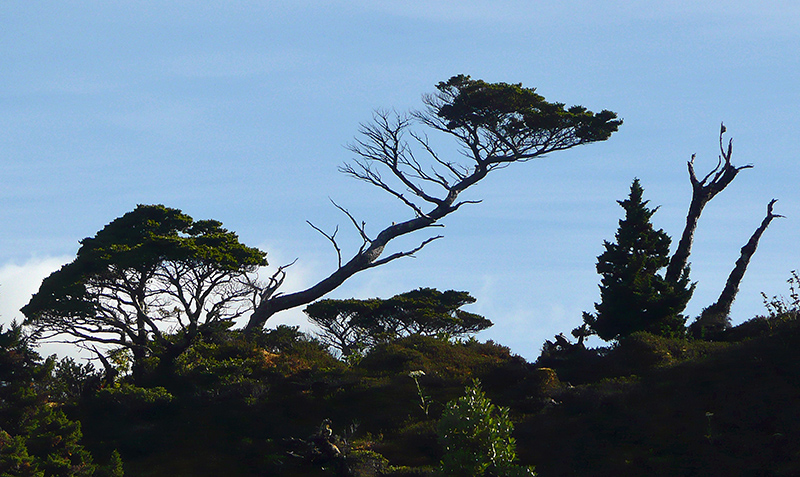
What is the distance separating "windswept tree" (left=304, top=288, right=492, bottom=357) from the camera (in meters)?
41.1

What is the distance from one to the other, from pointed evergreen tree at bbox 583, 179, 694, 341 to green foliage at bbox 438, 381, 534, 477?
14.3 meters

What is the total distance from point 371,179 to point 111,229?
12.0 metres

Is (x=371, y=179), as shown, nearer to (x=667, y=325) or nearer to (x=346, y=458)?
(x=667, y=325)

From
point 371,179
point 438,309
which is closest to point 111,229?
point 371,179

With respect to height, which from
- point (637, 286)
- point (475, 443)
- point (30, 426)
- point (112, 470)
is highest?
point (637, 286)

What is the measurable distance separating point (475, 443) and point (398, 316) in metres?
27.4

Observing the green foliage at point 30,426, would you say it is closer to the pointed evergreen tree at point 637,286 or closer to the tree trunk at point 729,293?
the pointed evergreen tree at point 637,286

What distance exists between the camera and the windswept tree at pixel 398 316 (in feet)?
135

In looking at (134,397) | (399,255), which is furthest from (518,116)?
(134,397)

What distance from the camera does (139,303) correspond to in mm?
32188

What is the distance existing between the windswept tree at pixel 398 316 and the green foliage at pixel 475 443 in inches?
1021

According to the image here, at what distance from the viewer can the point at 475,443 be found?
14.1m

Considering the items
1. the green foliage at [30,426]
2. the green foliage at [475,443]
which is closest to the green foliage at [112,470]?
the green foliage at [30,426]

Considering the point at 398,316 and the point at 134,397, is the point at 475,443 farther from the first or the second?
the point at 398,316
